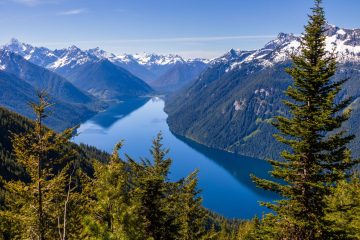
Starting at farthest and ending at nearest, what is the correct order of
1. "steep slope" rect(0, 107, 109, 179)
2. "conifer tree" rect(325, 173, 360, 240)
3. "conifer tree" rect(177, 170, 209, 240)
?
"steep slope" rect(0, 107, 109, 179) → "conifer tree" rect(177, 170, 209, 240) → "conifer tree" rect(325, 173, 360, 240)

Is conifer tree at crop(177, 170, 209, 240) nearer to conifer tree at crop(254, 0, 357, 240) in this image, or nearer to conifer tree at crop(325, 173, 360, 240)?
conifer tree at crop(325, 173, 360, 240)

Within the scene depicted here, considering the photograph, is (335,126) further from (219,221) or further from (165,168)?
(219,221)

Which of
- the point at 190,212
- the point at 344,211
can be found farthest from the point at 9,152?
the point at 344,211

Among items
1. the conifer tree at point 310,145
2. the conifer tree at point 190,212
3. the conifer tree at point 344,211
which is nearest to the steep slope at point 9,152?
the conifer tree at point 190,212

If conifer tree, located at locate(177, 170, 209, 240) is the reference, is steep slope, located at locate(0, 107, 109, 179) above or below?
above

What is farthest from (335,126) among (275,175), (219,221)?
(219,221)

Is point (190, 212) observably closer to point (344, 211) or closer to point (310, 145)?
point (344, 211)

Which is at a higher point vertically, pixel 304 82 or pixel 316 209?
pixel 304 82

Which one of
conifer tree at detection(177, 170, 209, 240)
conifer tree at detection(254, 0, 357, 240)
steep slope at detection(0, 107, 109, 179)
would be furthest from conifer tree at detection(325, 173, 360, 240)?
steep slope at detection(0, 107, 109, 179)
